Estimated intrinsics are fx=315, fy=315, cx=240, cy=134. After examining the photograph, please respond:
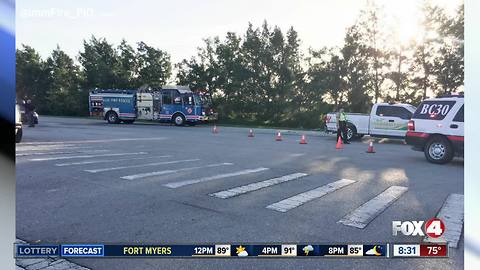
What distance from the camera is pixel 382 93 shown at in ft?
9.11

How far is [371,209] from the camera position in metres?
2.83

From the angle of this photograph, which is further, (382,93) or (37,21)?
(382,93)

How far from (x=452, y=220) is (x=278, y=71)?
175cm

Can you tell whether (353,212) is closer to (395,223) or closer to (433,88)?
(395,223)

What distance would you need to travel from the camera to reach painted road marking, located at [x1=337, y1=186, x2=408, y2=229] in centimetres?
253

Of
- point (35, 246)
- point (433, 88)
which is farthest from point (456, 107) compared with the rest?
point (35, 246)

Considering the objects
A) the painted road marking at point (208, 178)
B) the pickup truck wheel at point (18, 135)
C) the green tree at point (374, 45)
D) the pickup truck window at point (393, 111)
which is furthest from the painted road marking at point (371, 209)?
the pickup truck wheel at point (18, 135)

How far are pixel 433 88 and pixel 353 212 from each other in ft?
4.00

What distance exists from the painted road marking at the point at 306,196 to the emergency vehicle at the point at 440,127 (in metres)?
1.00

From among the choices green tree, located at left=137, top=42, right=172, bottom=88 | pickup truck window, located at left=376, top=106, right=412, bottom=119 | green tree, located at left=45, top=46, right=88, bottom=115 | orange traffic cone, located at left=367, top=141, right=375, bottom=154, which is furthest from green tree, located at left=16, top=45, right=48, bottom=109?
orange traffic cone, located at left=367, top=141, right=375, bottom=154

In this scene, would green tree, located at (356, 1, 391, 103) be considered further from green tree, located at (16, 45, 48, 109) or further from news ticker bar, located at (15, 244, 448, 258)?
green tree, located at (16, 45, 48, 109)

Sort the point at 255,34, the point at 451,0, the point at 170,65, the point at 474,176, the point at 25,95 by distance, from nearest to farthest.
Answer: the point at 474,176 → the point at 451,0 → the point at 25,95 → the point at 255,34 → the point at 170,65

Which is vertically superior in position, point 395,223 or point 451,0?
point 451,0

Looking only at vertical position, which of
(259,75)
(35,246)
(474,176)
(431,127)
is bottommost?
(35,246)
